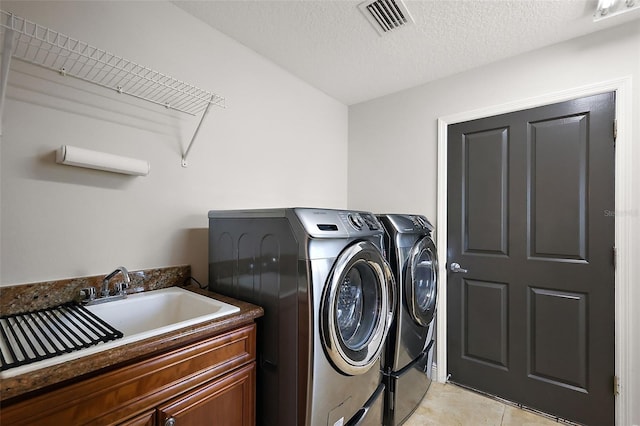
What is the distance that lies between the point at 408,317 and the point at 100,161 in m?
1.85

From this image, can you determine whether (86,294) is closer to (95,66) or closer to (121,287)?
(121,287)

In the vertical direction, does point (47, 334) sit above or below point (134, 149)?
below

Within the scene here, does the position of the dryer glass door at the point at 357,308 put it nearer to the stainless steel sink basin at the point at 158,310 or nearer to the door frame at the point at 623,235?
the stainless steel sink basin at the point at 158,310

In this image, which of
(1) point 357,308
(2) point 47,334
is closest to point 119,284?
(2) point 47,334

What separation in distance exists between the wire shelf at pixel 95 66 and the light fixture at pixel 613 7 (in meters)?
2.15

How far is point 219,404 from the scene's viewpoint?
115 centimetres

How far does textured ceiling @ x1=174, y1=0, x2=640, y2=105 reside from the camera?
1.66m

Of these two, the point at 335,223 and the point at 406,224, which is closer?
the point at 335,223

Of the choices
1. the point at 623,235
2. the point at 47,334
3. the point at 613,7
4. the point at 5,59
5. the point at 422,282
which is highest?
the point at 613,7

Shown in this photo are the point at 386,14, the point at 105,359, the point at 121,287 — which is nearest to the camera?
the point at 105,359

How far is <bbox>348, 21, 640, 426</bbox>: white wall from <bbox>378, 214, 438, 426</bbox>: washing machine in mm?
613

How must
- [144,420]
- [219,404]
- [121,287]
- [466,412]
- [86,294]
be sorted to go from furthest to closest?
[466,412]
[121,287]
[86,294]
[219,404]
[144,420]

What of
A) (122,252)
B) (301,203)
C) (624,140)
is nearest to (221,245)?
(122,252)

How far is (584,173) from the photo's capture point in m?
1.86
